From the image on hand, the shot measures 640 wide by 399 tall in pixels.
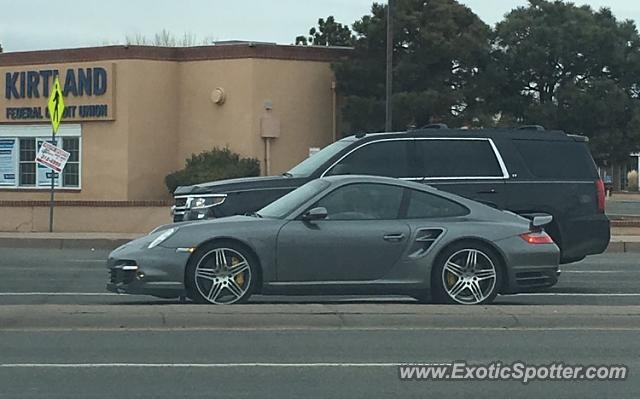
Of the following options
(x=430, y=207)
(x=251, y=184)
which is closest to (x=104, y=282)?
(x=251, y=184)

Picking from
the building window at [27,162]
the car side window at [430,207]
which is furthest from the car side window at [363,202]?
the building window at [27,162]

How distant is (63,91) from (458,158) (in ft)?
82.1

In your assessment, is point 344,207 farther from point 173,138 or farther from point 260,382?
point 173,138

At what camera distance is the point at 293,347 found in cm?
952

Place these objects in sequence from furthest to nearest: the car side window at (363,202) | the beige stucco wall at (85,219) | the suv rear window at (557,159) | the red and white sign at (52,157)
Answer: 1. the beige stucco wall at (85,219)
2. the red and white sign at (52,157)
3. the suv rear window at (557,159)
4. the car side window at (363,202)

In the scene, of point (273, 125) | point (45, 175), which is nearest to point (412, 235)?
point (273, 125)

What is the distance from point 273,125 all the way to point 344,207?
24.5 meters

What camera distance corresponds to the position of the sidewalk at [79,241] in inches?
885

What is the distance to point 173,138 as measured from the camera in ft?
123

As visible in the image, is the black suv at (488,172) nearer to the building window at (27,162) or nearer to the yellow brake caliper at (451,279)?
the yellow brake caliper at (451,279)

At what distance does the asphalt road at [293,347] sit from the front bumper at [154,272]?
44 centimetres

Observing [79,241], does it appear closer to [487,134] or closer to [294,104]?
[487,134]

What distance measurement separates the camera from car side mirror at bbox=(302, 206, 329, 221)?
37.0 ft

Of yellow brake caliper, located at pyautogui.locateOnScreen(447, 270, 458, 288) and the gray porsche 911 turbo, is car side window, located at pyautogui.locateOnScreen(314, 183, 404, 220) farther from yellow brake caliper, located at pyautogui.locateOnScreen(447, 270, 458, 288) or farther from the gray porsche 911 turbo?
yellow brake caliper, located at pyautogui.locateOnScreen(447, 270, 458, 288)
